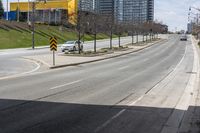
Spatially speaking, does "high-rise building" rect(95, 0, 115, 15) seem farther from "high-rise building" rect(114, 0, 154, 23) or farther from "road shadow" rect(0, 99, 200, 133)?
"road shadow" rect(0, 99, 200, 133)

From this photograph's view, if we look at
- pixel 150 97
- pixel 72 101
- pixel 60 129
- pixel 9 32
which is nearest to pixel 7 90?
pixel 72 101

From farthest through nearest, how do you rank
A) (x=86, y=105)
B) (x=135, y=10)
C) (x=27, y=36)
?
(x=135, y=10) < (x=27, y=36) < (x=86, y=105)

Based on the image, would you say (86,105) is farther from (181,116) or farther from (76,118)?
(181,116)

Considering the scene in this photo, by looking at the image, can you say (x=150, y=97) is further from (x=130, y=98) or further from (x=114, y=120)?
(x=114, y=120)

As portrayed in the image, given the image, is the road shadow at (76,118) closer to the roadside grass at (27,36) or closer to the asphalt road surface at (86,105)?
the asphalt road surface at (86,105)

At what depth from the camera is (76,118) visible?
1210 cm

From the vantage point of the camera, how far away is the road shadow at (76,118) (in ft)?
35.4

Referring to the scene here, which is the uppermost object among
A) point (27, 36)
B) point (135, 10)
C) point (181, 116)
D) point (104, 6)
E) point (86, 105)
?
point (135, 10)

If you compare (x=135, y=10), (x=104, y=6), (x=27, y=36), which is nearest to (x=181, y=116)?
(x=27, y=36)

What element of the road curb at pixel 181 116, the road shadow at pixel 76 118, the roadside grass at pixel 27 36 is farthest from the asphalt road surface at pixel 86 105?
the roadside grass at pixel 27 36

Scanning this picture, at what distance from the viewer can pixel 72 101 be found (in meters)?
15.3

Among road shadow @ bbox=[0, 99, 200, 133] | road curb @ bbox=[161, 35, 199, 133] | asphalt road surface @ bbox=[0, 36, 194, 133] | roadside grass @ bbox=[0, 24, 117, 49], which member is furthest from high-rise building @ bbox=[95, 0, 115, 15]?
road shadow @ bbox=[0, 99, 200, 133]

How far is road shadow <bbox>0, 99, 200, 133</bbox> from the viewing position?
1078cm

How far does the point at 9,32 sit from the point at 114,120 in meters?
70.8
